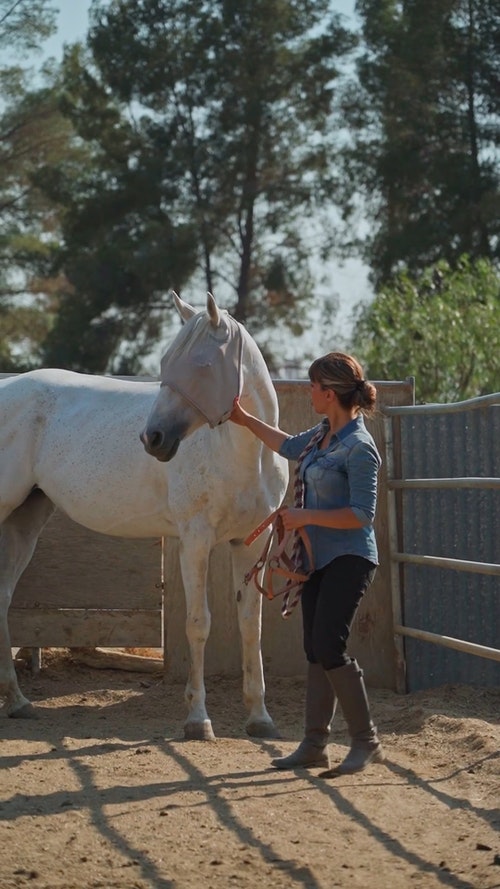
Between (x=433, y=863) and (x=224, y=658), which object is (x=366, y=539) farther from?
(x=224, y=658)

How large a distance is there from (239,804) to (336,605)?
2.53 ft

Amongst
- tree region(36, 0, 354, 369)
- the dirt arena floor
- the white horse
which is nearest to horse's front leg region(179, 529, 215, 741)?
the white horse

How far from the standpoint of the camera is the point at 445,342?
1762cm

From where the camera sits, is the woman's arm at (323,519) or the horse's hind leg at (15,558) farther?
the horse's hind leg at (15,558)

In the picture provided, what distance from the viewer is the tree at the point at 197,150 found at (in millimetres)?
24406

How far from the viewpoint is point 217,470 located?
551 centimetres

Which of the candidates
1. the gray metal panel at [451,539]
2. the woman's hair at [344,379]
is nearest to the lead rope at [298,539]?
the woman's hair at [344,379]

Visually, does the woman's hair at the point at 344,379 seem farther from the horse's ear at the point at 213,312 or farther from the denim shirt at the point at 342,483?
the horse's ear at the point at 213,312

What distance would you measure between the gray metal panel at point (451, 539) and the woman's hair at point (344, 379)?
1.95 metres

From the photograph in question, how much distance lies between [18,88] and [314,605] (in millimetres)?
22061

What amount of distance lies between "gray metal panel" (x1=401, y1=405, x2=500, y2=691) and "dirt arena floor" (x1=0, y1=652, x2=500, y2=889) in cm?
33

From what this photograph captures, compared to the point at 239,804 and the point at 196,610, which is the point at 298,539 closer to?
the point at 239,804

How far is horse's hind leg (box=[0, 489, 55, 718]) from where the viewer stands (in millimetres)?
6176

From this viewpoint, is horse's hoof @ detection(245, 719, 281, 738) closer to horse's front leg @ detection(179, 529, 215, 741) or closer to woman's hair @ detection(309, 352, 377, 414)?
horse's front leg @ detection(179, 529, 215, 741)
